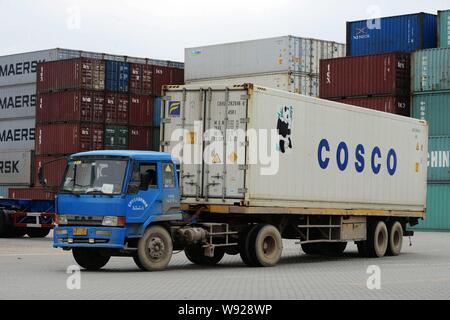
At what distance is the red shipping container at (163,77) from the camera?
54.6m

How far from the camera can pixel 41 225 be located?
32562 millimetres

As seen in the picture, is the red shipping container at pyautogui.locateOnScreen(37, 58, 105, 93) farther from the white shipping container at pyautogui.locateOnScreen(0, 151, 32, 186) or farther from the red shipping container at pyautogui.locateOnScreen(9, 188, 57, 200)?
the red shipping container at pyautogui.locateOnScreen(9, 188, 57, 200)

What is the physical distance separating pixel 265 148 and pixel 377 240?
6.07m

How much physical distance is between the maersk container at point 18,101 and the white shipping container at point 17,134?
0.37m

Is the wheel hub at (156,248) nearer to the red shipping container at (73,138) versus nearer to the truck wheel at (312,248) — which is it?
the truck wheel at (312,248)

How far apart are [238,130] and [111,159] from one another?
281cm

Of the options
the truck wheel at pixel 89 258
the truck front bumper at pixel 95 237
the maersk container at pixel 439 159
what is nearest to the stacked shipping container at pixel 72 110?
the maersk container at pixel 439 159

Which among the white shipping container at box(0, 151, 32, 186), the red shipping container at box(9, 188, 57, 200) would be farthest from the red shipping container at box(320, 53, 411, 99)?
the white shipping container at box(0, 151, 32, 186)

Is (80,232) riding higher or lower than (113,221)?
lower

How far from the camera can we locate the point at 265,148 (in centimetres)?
2147

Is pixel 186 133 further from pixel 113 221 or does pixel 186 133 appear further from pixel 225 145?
pixel 113 221

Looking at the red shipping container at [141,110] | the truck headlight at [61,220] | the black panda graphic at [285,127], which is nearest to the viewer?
the truck headlight at [61,220]

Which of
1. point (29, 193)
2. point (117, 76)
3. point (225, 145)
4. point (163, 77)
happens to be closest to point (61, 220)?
point (225, 145)

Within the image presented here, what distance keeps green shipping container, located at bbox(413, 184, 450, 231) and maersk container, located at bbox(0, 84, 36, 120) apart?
82.1ft
